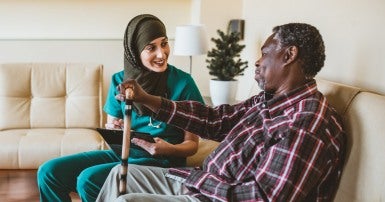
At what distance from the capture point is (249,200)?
47.4 inches

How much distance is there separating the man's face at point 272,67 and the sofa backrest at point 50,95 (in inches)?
71.4

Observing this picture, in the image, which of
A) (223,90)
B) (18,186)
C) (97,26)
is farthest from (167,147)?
(97,26)

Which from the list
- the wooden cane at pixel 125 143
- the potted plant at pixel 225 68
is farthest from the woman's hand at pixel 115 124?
the potted plant at pixel 225 68

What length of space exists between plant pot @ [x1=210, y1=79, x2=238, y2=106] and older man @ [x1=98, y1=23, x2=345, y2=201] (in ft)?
3.95

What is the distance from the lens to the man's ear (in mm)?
1283

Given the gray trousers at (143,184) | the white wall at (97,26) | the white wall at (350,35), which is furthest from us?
the white wall at (97,26)

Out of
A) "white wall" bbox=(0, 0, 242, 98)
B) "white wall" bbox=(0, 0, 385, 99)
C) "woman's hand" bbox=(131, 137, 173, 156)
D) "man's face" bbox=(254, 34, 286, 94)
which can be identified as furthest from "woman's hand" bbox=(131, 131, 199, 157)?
"white wall" bbox=(0, 0, 242, 98)

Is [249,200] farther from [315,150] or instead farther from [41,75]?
[41,75]

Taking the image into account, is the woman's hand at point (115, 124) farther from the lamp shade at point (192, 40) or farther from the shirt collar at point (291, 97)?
the lamp shade at point (192, 40)

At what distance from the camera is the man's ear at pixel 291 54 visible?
4.21 ft

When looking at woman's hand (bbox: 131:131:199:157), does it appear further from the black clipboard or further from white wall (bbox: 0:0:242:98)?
white wall (bbox: 0:0:242:98)

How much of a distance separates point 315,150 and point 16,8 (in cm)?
289

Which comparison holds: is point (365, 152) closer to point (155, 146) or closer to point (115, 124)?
point (155, 146)

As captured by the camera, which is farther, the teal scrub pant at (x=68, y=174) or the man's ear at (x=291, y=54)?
the teal scrub pant at (x=68, y=174)
